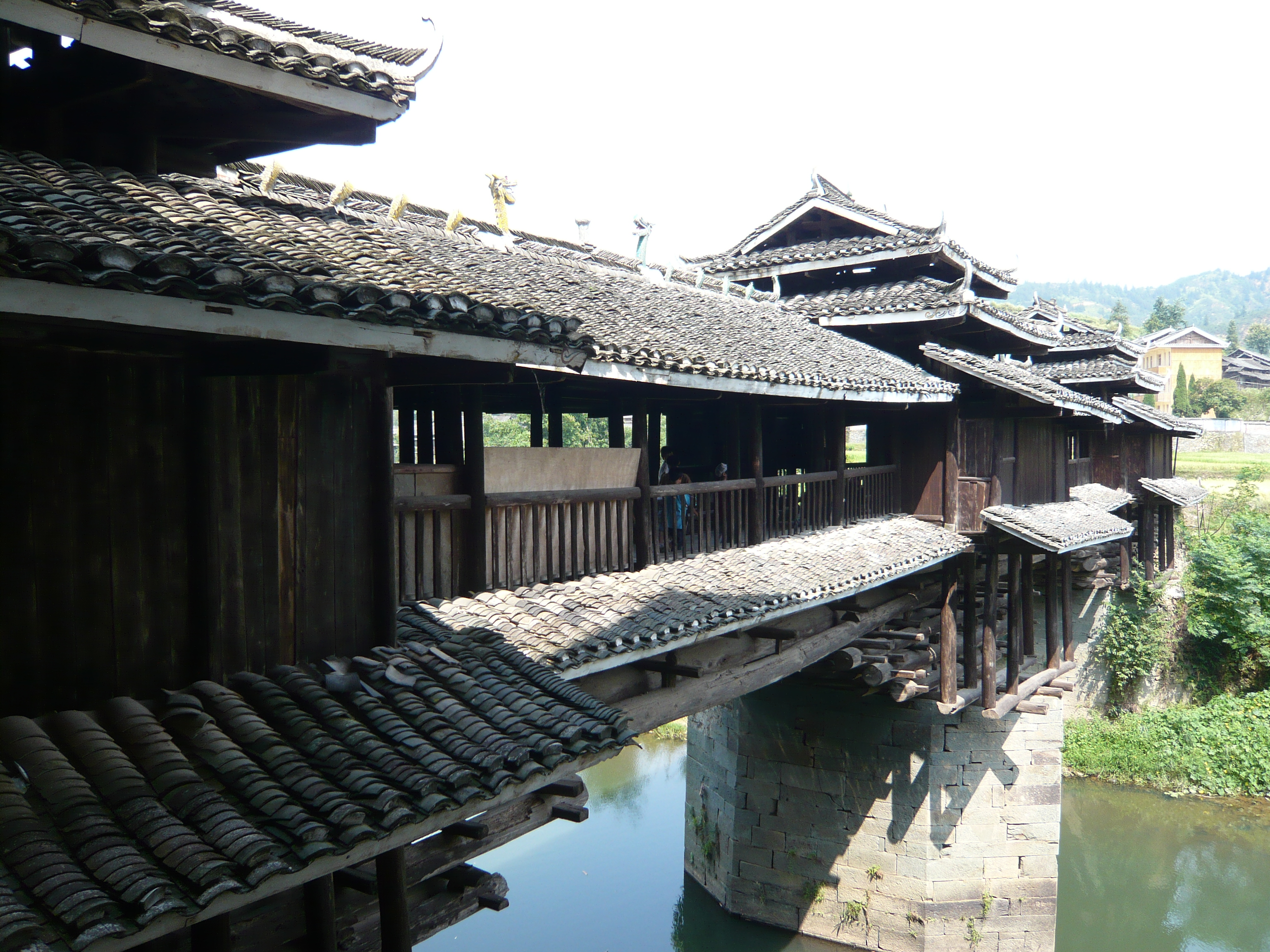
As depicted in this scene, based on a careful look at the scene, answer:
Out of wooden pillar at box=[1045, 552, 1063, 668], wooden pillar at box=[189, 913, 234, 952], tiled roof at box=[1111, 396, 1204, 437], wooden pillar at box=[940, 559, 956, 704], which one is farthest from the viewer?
tiled roof at box=[1111, 396, 1204, 437]

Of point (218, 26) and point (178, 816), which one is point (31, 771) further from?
point (218, 26)

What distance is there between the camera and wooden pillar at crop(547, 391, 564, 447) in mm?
11219

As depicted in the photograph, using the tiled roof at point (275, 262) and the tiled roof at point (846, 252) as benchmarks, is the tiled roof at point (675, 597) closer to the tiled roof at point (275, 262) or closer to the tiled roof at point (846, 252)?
the tiled roof at point (275, 262)

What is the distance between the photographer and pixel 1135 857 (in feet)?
58.9

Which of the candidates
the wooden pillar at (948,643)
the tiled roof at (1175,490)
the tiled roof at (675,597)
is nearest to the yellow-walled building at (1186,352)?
the tiled roof at (1175,490)

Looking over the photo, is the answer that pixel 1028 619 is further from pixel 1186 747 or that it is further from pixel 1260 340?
pixel 1260 340

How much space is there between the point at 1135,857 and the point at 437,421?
17.0m

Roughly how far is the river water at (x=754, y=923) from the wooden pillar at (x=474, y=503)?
951cm

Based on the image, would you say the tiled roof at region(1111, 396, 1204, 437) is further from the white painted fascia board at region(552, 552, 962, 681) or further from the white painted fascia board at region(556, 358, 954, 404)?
the white painted fascia board at region(552, 552, 962, 681)

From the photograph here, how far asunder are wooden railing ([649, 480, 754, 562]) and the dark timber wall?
3.38 meters

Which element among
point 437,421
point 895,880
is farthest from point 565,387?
point 895,880

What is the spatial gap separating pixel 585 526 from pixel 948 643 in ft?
22.4

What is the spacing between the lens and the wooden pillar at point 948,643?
11.8m

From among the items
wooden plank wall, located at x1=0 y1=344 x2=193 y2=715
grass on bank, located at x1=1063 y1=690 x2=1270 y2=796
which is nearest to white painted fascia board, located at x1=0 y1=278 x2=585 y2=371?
wooden plank wall, located at x1=0 y1=344 x2=193 y2=715
